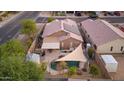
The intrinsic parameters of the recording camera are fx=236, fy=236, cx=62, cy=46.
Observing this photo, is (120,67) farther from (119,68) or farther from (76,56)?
(76,56)

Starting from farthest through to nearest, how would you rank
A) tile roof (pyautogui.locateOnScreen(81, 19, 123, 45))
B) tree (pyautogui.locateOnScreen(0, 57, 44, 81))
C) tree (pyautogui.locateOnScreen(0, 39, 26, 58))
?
tile roof (pyautogui.locateOnScreen(81, 19, 123, 45)), tree (pyautogui.locateOnScreen(0, 39, 26, 58)), tree (pyautogui.locateOnScreen(0, 57, 44, 81))

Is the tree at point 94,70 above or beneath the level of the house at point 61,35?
beneath

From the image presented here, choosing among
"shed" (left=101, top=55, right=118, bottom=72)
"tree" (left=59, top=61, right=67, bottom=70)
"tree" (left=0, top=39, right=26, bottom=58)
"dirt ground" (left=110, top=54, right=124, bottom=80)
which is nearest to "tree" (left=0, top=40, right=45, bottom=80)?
"tree" (left=0, top=39, right=26, bottom=58)

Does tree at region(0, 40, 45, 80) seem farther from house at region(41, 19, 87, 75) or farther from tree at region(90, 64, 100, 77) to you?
tree at region(90, 64, 100, 77)

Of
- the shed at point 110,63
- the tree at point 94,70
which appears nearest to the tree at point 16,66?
the tree at point 94,70

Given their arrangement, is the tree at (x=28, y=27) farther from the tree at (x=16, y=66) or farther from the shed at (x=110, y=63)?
the shed at (x=110, y=63)

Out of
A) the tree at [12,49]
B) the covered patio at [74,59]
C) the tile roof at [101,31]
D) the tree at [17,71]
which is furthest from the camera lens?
the tile roof at [101,31]

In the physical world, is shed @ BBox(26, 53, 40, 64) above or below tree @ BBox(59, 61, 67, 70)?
above
